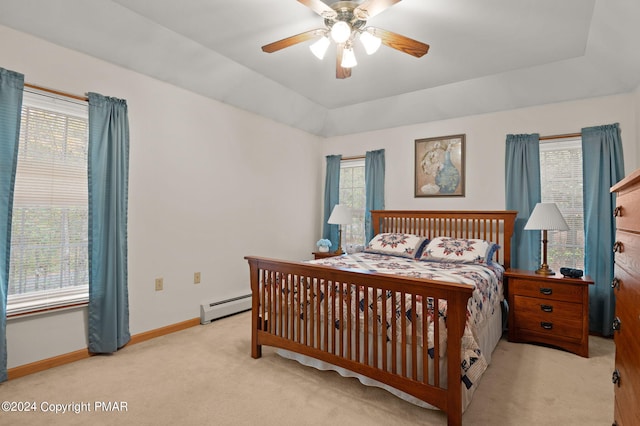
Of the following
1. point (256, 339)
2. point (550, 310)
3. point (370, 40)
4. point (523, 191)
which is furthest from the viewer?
point (523, 191)

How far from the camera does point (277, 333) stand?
99.3 inches

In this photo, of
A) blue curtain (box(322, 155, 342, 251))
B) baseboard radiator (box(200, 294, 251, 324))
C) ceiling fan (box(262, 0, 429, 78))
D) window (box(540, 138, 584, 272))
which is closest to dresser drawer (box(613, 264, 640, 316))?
ceiling fan (box(262, 0, 429, 78))

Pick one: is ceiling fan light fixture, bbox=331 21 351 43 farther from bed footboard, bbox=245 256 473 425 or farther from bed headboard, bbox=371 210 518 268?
bed headboard, bbox=371 210 518 268

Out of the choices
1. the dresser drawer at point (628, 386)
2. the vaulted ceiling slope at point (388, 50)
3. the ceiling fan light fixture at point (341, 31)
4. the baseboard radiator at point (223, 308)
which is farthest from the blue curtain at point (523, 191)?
the baseboard radiator at point (223, 308)

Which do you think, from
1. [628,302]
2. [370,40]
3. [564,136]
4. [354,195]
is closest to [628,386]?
[628,302]

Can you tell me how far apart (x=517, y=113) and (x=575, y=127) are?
1.86ft

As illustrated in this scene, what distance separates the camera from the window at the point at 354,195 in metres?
4.85

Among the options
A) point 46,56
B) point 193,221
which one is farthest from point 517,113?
point 46,56

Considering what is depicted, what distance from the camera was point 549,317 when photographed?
9.37 ft

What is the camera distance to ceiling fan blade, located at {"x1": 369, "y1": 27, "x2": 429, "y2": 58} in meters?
2.10

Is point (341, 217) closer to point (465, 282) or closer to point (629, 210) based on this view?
point (465, 282)

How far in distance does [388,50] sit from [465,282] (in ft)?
7.06

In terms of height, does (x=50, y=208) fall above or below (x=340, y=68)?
below

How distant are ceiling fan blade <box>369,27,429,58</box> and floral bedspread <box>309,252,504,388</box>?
1608 millimetres
